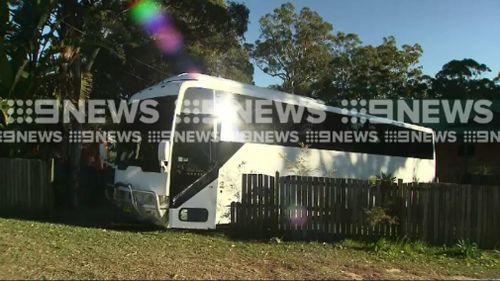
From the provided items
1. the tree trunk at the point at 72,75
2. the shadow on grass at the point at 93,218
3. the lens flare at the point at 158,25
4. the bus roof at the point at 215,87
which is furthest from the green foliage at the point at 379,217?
the lens flare at the point at 158,25

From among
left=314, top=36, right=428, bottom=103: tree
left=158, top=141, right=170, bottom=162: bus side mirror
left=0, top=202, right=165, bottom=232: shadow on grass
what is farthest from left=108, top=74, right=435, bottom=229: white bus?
left=314, top=36, right=428, bottom=103: tree

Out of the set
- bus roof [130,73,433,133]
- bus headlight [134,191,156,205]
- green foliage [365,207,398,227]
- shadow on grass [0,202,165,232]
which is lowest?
shadow on grass [0,202,165,232]

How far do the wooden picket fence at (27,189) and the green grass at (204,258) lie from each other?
7.69 ft

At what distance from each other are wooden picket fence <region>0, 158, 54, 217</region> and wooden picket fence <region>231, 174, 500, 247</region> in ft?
17.2

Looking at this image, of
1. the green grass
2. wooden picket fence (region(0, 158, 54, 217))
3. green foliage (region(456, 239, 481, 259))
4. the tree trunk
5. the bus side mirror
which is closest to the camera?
the green grass

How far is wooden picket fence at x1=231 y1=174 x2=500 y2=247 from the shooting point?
→ 980 centimetres

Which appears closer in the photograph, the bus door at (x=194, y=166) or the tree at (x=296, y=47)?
the bus door at (x=194, y=166)

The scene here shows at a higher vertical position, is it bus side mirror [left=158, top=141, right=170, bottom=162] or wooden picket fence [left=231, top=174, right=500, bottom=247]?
bus side mirror [left=158, top=141, right=170, bottom=162]

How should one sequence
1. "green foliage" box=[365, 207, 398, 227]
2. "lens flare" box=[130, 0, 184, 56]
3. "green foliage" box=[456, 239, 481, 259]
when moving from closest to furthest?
"green foliage" box=[456, 239, 481, 259] → "green foliage" box=[365, 207, 398, 227] → "lens flare" box=[130, 0, 184, 56]

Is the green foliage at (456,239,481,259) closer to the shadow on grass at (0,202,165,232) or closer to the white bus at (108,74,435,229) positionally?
the white bus at (108,74,435,229)

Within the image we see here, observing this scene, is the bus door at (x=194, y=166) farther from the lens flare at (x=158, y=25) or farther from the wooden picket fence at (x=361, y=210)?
the lens flare at (x=158, y=25)

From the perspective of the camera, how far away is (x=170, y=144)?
33.4ft

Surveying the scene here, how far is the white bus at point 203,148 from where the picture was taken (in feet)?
33.8

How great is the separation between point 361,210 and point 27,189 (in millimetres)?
8383
